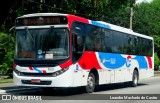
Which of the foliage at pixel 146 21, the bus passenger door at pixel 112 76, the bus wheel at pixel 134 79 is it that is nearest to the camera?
the bus passenger door at pixel 112 76

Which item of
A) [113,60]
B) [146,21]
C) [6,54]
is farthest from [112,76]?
[146,21]

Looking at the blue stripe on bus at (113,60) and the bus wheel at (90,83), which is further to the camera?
the blue stripe on bus at (113,60)

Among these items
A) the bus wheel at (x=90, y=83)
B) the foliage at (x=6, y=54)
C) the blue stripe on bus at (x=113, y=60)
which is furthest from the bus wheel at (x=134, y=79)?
the foliage at (x=6, y=54)

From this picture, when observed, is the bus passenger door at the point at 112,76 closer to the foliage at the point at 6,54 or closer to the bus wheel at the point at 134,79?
the bus wheel at the point at 134,79

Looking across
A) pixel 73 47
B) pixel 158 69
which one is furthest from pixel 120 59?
pixel 158 69

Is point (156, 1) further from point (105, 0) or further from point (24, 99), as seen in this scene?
point (24, 99)

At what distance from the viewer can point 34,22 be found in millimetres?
17500

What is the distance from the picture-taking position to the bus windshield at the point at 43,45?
1681cm

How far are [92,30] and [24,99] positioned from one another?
17.5 ft

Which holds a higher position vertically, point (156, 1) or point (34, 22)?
point (156, 1)

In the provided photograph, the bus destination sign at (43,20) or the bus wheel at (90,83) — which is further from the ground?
the bus destination sign at (43,20)

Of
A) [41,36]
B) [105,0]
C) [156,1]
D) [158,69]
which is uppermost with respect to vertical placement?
[156,1]

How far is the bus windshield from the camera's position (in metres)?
16.8

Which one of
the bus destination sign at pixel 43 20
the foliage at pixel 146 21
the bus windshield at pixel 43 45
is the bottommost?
the bus windshield at pixel 43 45
